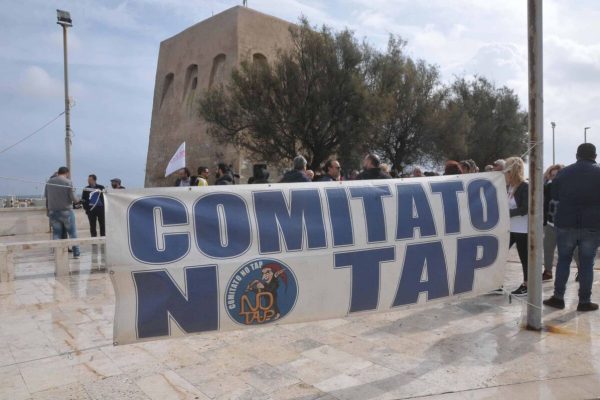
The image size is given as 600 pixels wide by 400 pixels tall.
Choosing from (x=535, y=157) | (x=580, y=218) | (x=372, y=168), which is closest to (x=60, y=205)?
(x=372, y=168)

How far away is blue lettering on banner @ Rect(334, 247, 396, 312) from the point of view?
147 inches

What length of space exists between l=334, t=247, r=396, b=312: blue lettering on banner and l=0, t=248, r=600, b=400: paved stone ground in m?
0.46

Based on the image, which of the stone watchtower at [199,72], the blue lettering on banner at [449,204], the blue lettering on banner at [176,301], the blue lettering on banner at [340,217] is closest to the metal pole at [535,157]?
the blue lettering on banner at [449,204]

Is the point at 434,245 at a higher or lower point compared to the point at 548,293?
higher

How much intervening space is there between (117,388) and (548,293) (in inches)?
195

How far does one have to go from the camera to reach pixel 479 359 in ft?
12.4

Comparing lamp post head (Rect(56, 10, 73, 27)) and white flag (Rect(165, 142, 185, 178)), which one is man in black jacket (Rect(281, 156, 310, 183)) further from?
lamp post head (Rect(56, 10, 73, 27))

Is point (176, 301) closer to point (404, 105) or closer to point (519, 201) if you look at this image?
point (519, 201)

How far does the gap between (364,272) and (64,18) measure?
1679cm

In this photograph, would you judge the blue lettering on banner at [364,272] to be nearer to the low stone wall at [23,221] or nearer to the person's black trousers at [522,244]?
the person's black trousers at [522,244]

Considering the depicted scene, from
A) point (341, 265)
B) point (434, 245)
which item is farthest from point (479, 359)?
point (341, 265)

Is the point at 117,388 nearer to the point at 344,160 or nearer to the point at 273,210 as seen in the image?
the point at 273,210

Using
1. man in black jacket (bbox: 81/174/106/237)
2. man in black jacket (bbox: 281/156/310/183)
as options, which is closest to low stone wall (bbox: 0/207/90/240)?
man in black jacket (bbox: 81/174/106/237)

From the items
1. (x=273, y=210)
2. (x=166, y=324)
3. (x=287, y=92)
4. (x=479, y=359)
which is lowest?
(x=479, y=359)
